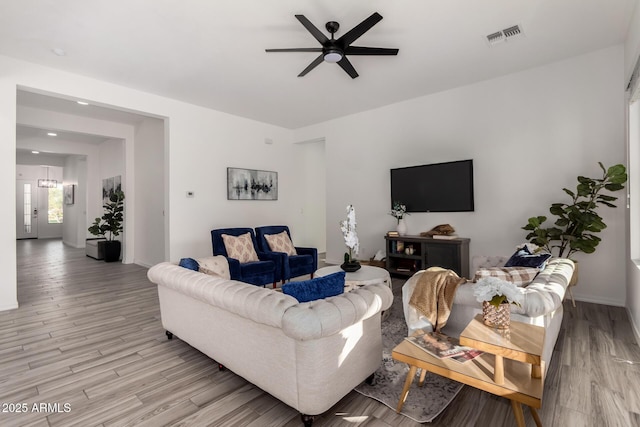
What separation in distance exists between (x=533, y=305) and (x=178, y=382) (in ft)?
7.71

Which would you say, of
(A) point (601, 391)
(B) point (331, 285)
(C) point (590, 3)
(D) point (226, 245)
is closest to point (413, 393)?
(B) point (331, 285)

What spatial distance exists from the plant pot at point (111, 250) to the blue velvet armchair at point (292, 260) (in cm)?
435

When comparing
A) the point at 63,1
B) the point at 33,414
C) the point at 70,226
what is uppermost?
the point at 63,1

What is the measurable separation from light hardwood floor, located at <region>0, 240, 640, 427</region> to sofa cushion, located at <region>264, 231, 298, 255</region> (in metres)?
1.87

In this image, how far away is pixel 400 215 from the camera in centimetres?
520

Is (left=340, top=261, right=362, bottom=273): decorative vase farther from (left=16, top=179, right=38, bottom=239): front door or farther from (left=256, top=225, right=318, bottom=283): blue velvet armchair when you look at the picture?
(left=16, top=179, right=38, bottom=239): front door

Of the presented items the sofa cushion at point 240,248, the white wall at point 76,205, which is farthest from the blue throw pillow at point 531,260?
the white wall at point 76,205

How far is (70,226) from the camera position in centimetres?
1019

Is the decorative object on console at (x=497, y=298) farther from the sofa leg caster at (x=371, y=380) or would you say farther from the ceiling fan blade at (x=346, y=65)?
the ceiling fan blade at (x=346, y=65)

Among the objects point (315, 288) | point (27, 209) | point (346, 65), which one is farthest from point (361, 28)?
point (27, 209)

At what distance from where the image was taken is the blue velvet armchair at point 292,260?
14.7ft

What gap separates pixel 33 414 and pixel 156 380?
25.5 inches

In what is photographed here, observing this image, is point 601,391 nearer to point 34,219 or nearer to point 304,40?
point 304,40

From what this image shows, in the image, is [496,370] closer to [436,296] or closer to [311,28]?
[436,296]
